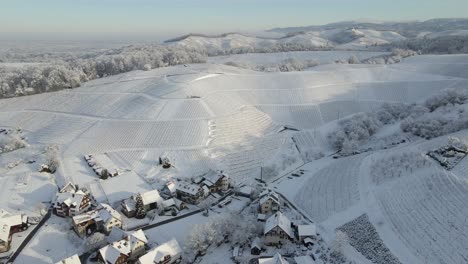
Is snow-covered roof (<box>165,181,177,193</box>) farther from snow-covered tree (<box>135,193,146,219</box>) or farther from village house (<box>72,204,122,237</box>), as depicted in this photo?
village house (<box>72,204,122,237</box>)

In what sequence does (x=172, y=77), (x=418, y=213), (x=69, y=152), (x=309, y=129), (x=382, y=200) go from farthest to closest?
(x=172, y=77), (x=309, y=129), (x=69, y=152), (x=382, y=200), (x=418, y=213)

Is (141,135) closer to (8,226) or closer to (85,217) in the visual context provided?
(85,217)

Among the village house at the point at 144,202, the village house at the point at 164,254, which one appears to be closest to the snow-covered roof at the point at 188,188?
the village house at the point at 144,202

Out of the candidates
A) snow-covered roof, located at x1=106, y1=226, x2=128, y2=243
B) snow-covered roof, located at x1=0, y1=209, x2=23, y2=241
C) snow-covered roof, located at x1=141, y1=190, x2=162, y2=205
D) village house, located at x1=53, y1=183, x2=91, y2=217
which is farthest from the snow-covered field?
snow-covered roof, located at x1=141, y1=190, x2=162, y2=205

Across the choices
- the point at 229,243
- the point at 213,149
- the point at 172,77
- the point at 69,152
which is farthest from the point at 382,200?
the point at 172,77

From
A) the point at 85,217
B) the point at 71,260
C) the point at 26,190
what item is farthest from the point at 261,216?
the point at 26,190

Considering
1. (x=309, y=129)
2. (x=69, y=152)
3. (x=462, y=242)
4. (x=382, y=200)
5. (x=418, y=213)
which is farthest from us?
(x=309, y=129)

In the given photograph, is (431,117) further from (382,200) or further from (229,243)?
(229,243)
